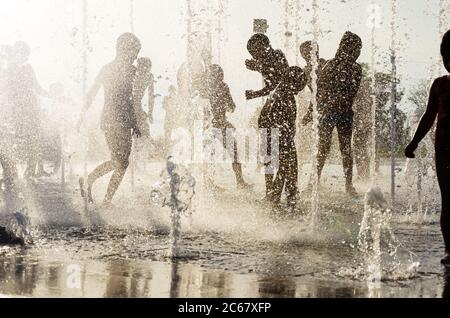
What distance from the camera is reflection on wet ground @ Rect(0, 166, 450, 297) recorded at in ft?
17.5

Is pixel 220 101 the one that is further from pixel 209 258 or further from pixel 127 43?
pixel 209 258

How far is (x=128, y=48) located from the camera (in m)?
10.9

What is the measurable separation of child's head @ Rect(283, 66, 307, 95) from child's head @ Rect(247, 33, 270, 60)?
0.34 m

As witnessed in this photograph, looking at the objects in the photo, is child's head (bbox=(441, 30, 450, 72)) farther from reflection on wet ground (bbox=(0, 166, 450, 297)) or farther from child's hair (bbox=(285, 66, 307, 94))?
child's hair (bbox=(285, 66, 307, 94))

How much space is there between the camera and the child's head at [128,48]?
35.5 feet

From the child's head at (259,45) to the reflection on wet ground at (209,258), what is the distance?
1.75 meters

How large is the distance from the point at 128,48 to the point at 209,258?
4642mm

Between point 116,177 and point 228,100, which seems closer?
point 116,177

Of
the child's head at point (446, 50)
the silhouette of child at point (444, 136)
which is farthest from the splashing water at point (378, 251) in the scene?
the child's head at point (446, 50)

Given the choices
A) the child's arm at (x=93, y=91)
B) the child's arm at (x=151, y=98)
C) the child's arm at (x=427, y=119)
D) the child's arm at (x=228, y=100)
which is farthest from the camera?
the child's arm at (x=151, y=98)

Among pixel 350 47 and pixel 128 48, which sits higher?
pixel 350 47

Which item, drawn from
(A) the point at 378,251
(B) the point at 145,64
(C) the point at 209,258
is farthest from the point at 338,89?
(C) the point at 209,258

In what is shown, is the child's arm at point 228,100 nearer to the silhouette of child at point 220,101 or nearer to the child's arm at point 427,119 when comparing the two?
the silhouette of child at point 220,101

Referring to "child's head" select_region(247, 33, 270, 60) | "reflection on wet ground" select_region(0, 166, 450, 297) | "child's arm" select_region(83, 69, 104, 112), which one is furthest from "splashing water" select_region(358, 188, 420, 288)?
"child's arm" select_region(83, 69, 104, 112)
